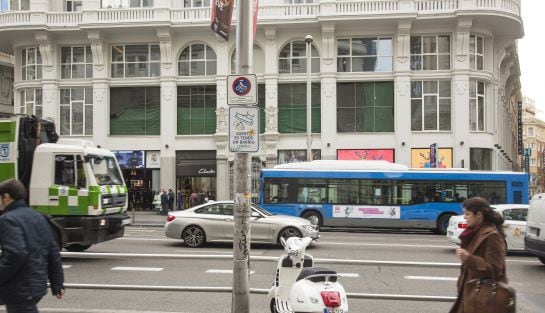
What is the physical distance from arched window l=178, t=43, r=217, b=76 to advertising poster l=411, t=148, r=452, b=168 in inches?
521

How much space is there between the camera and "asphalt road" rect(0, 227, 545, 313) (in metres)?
8.42

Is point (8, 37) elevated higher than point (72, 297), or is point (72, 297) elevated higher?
point (8, 37)

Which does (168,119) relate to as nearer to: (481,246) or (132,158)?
(132,158)

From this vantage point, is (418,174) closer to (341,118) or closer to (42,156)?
(341,118)

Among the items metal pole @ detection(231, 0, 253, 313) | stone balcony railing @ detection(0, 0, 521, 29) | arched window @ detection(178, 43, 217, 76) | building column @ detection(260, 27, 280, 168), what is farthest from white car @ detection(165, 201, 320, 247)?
arched window @ detection(178, 43, 217, 76)

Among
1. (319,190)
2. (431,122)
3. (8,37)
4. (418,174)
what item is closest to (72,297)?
(319,190)

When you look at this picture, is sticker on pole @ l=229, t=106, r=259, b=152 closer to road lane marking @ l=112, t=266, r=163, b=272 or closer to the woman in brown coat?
the woman in brown coat

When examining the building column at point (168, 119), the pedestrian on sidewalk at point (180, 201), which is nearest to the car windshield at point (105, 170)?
the pedestrian on sidewalk at point (180, 201)

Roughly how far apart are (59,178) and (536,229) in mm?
11188

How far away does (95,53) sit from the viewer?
35.0 metres

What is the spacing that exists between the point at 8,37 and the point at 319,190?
2477 centimetres

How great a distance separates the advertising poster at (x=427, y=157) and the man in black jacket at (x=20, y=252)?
96.7ft

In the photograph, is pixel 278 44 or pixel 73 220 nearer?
pixel 73 220

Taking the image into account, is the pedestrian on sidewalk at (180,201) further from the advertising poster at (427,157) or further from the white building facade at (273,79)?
the advertising poster at (427,157)
